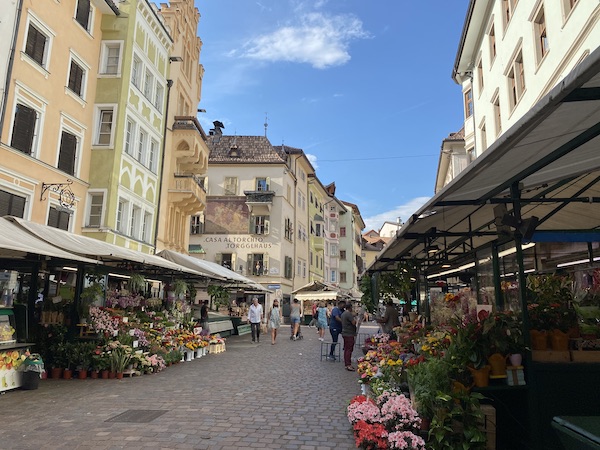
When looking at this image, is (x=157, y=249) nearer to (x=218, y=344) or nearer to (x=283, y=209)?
(x=218, y=344)

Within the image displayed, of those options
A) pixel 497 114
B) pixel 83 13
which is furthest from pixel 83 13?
pixel 497 114

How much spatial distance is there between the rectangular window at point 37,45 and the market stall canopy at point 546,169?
14.5 meters

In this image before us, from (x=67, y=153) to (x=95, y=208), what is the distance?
247 centimetres

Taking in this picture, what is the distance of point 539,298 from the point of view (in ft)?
18.6

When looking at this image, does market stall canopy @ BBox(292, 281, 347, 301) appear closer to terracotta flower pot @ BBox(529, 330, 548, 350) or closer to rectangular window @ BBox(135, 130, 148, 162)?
rectangular window @ BBox(135, 130, 148, 162)

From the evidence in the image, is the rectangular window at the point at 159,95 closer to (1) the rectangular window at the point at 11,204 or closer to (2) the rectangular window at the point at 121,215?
(2) the rectangular window at the point at 121,215

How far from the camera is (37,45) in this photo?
1580cm

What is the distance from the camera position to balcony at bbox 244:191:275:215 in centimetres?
3850

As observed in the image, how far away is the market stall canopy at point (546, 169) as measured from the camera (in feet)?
9.47

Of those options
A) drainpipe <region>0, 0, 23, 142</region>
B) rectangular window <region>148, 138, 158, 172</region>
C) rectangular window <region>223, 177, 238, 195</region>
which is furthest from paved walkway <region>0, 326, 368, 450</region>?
rectangular window <region>223, 177, 238, 195</region>

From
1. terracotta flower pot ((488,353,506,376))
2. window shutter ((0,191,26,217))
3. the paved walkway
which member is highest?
window shutter ((0,191,26,217))

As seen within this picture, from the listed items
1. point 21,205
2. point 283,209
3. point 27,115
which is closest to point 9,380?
point 21,205

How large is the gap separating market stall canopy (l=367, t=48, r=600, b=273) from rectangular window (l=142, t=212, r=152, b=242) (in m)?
17.0

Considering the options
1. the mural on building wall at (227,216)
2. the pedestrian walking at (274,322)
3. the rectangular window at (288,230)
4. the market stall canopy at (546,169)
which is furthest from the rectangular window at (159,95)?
the market stall canopy at (546,169)
